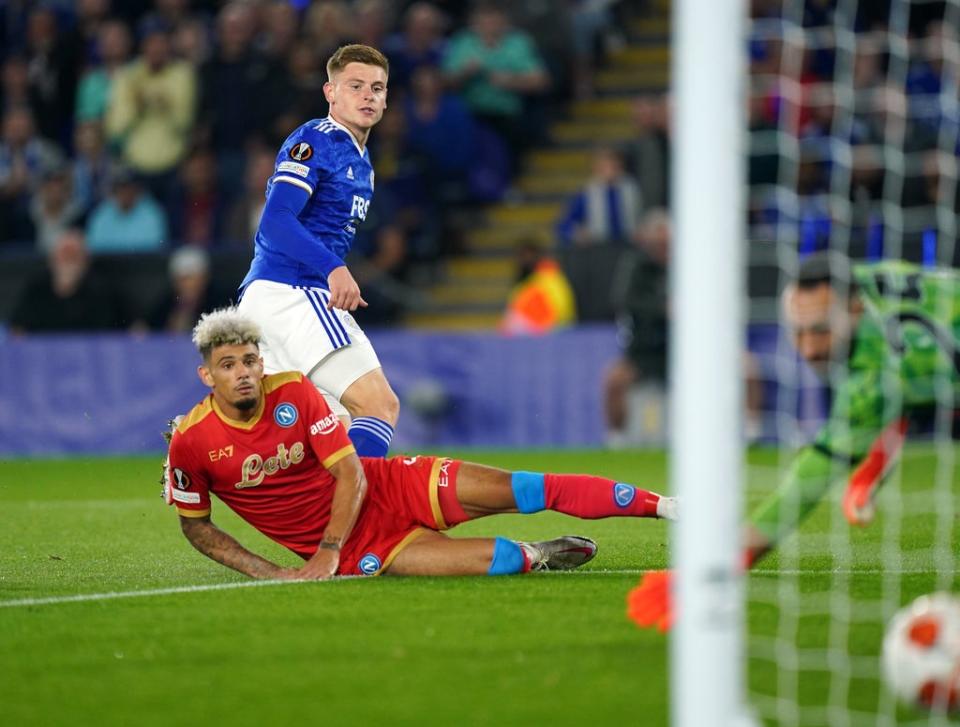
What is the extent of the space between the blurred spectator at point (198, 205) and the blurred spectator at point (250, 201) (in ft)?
0.56

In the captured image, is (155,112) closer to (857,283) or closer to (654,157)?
(654,157)

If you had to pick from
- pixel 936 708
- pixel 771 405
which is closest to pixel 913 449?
pixel 771 405

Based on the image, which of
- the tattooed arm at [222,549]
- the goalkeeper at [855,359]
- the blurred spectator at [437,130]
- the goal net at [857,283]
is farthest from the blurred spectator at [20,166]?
the goalkeeper at [855,359]

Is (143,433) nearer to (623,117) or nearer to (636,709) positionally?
(623,117)

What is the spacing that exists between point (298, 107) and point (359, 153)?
28.6 ft

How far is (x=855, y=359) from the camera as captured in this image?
5.26 metres

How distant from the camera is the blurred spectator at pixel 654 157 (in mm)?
14562

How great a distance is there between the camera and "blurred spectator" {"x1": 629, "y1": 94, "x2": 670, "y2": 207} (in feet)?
47.8

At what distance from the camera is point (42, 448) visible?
14.3m

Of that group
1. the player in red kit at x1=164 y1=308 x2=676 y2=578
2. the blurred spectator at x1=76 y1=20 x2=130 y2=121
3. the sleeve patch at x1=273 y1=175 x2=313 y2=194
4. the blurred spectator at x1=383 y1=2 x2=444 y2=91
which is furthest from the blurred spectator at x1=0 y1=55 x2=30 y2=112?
the player in red kit at x1=164 y1=308 x2=676 y2=578

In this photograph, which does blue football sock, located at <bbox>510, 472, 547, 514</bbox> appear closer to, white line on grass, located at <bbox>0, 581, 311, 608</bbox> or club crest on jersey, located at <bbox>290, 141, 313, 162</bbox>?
white line on grass, located at <bbox>0, 581, 311, 608</bbox>

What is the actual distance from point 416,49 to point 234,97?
6.14ft

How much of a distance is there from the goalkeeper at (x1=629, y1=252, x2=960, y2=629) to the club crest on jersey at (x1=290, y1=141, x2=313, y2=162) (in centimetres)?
263

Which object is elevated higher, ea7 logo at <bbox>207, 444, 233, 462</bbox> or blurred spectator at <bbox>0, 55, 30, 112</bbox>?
blurred spectator at <bbox>0, 55, 30, 112</bbox>
